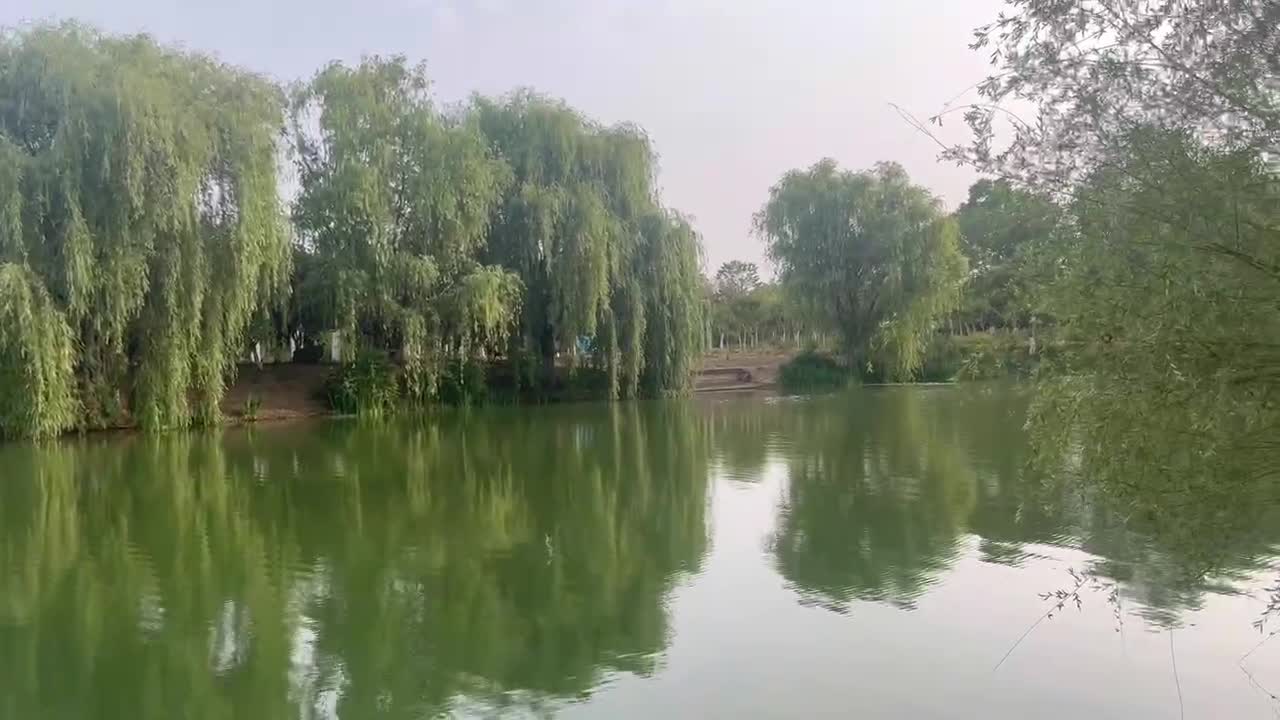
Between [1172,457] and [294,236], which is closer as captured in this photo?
[1172,457]

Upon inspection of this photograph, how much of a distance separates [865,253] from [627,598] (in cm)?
2796

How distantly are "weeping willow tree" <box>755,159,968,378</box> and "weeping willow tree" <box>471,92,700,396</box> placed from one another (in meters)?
7.69

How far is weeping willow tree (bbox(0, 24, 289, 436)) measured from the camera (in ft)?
53.3

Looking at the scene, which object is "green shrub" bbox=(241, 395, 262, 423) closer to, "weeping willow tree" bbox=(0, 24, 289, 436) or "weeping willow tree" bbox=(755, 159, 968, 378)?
"weeping willow tree" bbox=(0, 24, 289, 436)

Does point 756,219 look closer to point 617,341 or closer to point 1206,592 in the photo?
point 617,341

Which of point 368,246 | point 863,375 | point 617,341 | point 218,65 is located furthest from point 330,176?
point 863,375

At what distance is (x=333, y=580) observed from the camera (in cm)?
734

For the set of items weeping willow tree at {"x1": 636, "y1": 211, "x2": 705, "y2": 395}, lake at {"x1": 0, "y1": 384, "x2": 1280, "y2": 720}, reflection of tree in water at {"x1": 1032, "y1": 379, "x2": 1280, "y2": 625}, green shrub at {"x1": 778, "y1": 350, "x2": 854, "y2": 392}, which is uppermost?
weeping willow tree at {"x1": 636, "y1": 211, "x2": 705, "y2": 395}

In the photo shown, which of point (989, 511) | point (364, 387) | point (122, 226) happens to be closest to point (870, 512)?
point (989, 511)

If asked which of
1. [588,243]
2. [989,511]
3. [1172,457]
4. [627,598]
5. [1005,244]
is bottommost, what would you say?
[627,598]

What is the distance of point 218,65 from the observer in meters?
19.9

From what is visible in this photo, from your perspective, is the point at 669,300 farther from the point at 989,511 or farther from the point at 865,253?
the point at 989,511

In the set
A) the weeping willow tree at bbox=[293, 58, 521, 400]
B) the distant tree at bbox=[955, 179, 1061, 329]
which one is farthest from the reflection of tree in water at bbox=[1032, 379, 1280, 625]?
the weeping willow tree at bbox=[293, 58, 521, 400]

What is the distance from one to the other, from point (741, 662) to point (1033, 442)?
6.09 ft
